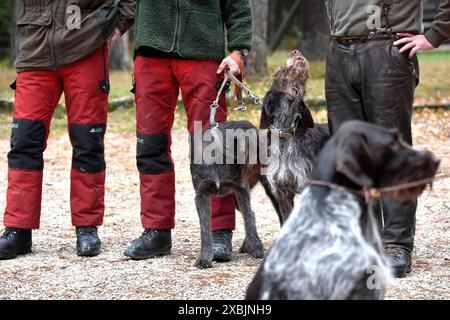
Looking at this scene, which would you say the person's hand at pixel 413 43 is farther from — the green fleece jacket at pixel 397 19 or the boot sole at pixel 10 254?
the boot sole at pixel 10 254

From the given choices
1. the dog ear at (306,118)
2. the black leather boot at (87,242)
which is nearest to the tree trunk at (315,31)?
the dog ear at (306,118)

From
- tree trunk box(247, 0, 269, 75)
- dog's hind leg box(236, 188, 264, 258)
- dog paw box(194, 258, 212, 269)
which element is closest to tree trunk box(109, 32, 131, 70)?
tree trunk box(247, 0, 269, 75)

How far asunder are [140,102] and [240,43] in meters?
0.87

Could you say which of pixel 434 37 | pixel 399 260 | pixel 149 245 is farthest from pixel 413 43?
pixel 149 245

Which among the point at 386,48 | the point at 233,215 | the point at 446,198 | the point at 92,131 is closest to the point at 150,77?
the point at 92,131

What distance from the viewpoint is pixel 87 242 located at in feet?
21.9

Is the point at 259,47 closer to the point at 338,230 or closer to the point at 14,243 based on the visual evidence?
the point at 14,243

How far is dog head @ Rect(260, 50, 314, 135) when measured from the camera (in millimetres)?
6527

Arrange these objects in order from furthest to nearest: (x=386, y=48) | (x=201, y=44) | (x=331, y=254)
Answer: (x=201, y=44) → (x=386, y=48) → (x=331, y=254)

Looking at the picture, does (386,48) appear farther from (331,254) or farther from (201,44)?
(331,254)

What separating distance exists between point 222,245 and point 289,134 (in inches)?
38.6

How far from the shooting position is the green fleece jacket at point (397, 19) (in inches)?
233

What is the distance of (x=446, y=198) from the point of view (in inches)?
Result: 356

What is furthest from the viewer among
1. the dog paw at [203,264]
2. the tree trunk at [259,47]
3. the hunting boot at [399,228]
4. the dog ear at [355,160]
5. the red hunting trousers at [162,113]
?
the tree trunk at [259,47]
